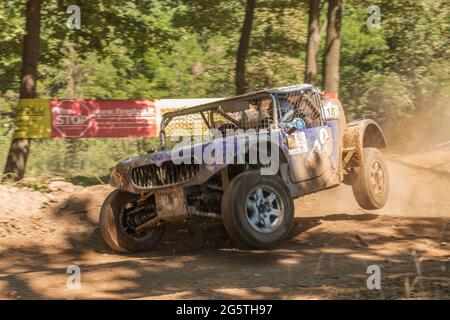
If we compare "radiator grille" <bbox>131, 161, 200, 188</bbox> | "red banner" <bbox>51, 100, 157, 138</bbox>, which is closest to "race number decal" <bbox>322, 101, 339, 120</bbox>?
"radiator grille" <bbox>131, 161, 200, 188</bbox>

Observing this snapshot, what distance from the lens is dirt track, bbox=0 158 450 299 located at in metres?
5.33

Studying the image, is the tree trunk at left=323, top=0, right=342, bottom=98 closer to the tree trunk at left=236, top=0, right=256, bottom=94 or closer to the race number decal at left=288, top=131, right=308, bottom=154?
the tree trunk at left=236, top=0, right=256, bottom=94

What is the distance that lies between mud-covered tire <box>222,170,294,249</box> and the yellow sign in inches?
279

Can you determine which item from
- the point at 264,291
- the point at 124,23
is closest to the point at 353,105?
the point at 124,23

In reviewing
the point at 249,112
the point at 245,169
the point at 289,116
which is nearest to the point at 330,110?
the point at 289,116

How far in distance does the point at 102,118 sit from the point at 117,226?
6.64 metres

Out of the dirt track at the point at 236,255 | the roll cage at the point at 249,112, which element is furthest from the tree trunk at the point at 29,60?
the roll cage at the point at 249,112

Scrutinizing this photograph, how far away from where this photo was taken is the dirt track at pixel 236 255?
5.33 meters

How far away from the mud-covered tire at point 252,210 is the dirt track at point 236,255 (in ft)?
0.77

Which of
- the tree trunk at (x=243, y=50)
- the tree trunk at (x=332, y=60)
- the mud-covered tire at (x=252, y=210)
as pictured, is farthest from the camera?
the tree trunk at (x=243, y=50)

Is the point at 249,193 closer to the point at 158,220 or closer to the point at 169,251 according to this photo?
the point at 158,220

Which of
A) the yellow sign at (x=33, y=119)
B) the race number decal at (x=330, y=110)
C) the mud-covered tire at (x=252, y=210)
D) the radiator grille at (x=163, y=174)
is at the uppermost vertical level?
the yellow sign at (x=33, y=119)

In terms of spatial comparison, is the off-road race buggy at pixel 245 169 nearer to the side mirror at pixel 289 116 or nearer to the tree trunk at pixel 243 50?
the side mirror at pixel 289 116

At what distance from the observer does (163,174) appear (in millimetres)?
7273
